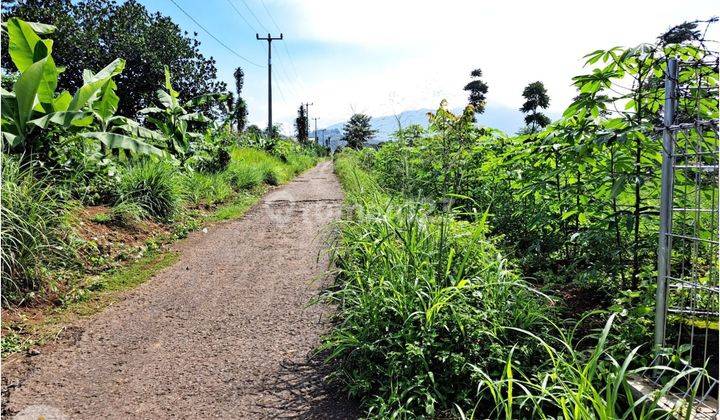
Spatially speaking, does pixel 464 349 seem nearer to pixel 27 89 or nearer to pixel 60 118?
pixel 60 118

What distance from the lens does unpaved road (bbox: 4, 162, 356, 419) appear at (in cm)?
272

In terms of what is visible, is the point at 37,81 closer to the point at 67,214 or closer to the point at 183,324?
the point at 67,214

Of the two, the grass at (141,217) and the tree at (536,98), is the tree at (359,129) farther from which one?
the tree at (536,98)

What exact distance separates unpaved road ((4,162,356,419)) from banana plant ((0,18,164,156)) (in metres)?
2.19

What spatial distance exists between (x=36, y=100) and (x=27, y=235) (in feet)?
7.92

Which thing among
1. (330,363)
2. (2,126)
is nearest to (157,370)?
(330,363)

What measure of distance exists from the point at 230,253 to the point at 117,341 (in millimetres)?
2575

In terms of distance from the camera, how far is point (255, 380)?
9.84ft

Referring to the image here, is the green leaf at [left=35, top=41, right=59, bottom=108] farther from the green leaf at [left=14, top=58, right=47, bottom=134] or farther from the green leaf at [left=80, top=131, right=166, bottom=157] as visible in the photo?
the green leaf at [left=80, top=131, right=166, bottom=157]

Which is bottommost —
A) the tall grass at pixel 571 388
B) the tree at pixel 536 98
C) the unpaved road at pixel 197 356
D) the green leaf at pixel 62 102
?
the unpaved road at pixel 197 356

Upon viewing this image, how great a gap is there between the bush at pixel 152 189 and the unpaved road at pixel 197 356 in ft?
5.90

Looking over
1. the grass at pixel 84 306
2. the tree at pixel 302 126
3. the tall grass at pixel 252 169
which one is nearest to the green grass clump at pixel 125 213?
the grass at pixel 84 306

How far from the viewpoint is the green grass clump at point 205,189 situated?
28.6 ft

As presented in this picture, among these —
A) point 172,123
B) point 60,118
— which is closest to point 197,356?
point 60,118
